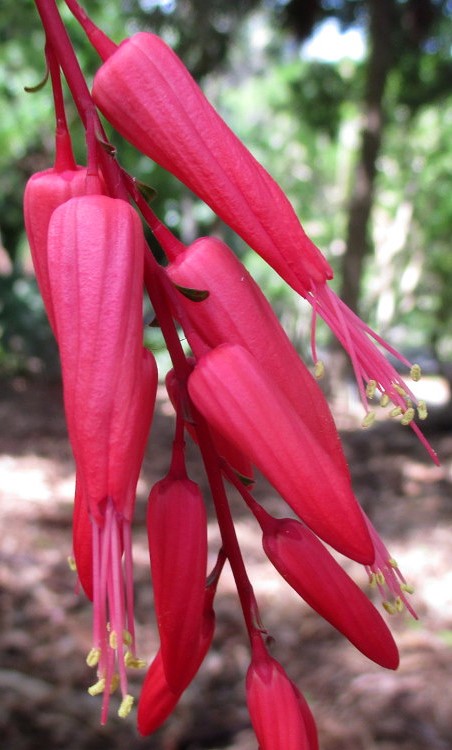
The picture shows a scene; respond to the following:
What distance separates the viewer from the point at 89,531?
52 centimetres

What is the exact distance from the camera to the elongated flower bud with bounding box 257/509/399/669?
0.52 m

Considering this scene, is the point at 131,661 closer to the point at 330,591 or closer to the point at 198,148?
the point at 330,591

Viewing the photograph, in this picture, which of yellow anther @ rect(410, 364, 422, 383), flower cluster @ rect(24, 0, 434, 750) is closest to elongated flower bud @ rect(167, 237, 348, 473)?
flower cluster @ rect(24, 0, 434, 750)

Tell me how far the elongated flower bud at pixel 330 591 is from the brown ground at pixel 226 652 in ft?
1.79

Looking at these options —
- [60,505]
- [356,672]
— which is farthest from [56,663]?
[60,505]

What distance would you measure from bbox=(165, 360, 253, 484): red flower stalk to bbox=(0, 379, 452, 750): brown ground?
0.53m

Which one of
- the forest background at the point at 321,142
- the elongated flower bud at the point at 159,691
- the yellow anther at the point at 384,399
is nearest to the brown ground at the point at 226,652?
the elongated flower bud at the point at 159,691

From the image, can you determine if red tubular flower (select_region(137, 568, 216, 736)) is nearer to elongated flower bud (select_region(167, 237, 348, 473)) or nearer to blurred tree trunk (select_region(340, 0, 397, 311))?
elongated flower bud (select_region(167, 237, 348, 473))

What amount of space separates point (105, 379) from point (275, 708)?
258 millimetres

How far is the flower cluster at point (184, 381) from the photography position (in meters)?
0.47

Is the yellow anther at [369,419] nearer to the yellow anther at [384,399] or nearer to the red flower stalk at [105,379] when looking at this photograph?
the yellow anther at [384,399]

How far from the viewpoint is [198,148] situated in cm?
52

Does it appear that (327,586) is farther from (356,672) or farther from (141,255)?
(356,672)

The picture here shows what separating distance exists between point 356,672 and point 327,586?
1595mm
